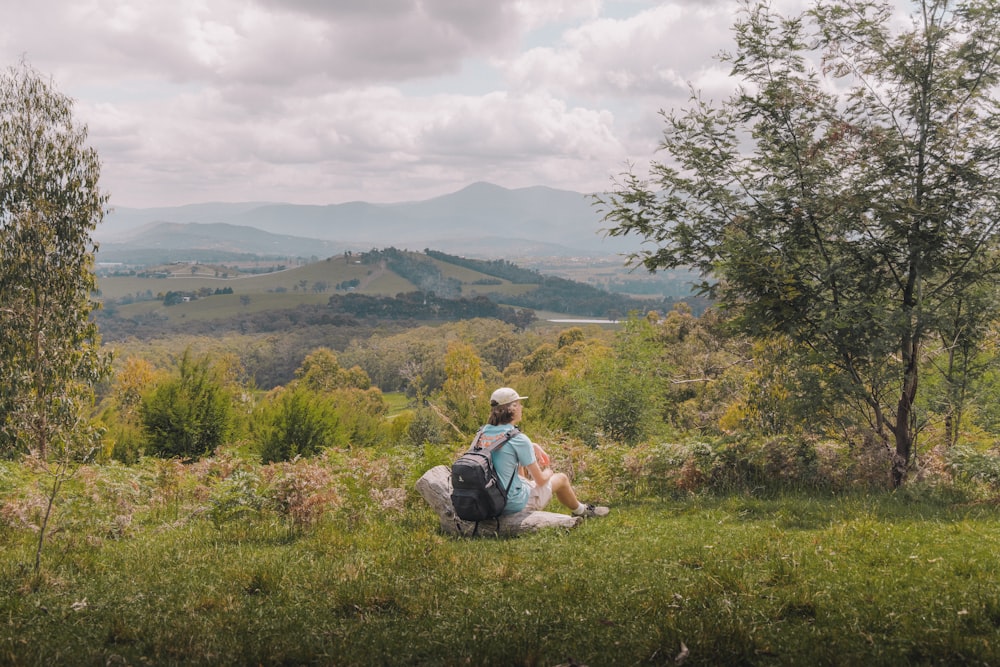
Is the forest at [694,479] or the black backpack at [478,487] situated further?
the black backpack at [478,487]

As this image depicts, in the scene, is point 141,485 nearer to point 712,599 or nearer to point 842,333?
point 712,599

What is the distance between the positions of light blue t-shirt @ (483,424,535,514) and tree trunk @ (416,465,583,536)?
0.59ft

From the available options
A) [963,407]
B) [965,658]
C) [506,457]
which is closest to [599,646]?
[965,658]

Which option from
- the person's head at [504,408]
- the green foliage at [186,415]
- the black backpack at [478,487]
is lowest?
the green foliage at [186,415]

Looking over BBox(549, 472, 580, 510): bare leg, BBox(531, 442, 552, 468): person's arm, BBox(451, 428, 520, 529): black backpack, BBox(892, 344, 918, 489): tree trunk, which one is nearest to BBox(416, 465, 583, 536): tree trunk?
BBox(451, 428, 520, 529): black backpack

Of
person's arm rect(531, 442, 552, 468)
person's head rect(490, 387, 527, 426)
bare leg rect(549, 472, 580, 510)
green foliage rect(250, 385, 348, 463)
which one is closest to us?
person's head rect(490, 387, 527, 426)

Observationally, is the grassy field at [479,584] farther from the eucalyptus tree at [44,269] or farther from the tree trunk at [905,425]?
the eucalyptus tree at [44,269]

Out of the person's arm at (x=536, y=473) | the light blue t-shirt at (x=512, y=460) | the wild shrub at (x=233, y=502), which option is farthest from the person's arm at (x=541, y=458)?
the wild shrub at (x=233, y=502)

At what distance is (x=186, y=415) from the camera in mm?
20469

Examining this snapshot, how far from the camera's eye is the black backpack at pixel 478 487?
7863 mm

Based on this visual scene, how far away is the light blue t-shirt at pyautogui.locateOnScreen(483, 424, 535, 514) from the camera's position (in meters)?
8.18

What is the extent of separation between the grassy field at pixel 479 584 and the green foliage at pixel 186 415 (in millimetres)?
11147

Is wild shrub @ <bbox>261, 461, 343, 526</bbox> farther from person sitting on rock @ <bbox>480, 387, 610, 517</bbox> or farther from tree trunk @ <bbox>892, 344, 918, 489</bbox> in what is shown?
tree trunk @ <bbox>892, 344, 918, 489</bbox>

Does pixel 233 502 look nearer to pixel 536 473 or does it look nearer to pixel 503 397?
pixel 503 397
